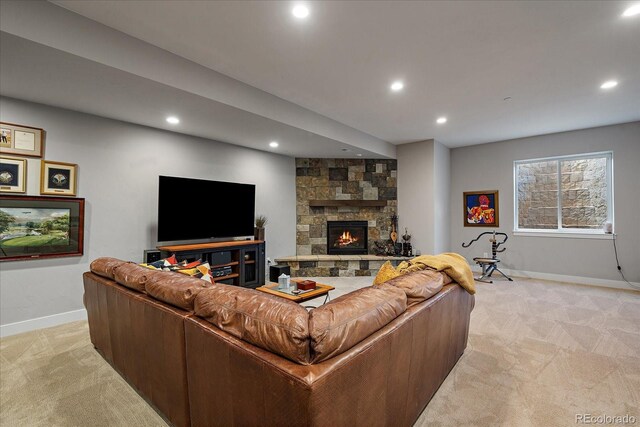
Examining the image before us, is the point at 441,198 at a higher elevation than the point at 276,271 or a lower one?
higher

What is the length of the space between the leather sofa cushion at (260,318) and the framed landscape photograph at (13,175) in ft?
9.95

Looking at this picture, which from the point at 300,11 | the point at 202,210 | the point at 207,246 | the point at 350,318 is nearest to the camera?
the point at 350,318

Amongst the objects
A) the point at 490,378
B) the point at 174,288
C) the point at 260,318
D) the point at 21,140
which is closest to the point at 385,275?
the point at 490,378

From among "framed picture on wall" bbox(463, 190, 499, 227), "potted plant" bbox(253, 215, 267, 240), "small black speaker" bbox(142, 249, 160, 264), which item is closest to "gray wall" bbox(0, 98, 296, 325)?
"small black speaker" bbox(142, 249, 160, 264)

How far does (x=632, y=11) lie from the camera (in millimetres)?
2227

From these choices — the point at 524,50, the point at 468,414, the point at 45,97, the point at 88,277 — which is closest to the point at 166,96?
the point at 45,97

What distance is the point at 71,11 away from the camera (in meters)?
2.23

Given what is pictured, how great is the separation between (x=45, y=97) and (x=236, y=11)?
2.38 metres

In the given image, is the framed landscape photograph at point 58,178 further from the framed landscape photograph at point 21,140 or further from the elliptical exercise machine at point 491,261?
the elliptical exercise machine at point 491,261

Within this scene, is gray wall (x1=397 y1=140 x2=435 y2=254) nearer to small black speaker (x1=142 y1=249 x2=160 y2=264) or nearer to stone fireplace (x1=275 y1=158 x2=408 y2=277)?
stone fireplace (x1=275 y1=158 x2=408 y2=277)

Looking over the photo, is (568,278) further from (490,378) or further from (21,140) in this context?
(21,140)

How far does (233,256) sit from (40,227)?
2326 millimetres

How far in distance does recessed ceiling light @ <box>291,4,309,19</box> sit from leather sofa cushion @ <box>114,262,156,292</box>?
2.12 meters

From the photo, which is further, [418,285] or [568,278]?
[568,278]
